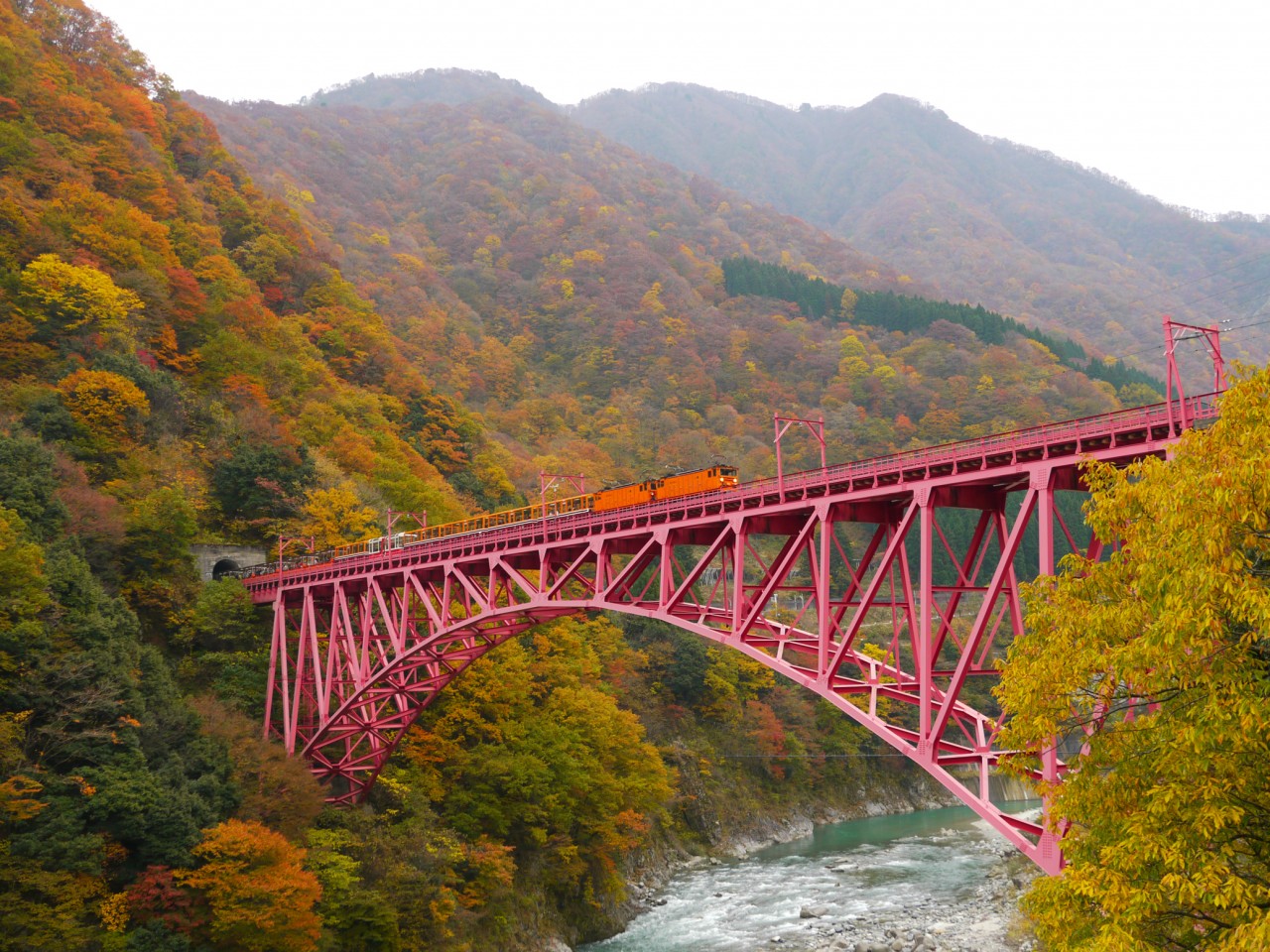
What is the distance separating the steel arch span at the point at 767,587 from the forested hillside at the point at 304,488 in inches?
112

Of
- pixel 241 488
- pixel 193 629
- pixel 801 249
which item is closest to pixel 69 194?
pixel 241 488

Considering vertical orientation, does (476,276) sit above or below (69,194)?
above

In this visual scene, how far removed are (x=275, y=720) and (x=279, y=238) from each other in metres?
39.7

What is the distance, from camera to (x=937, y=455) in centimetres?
1897

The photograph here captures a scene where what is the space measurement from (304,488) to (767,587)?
96.9 ft

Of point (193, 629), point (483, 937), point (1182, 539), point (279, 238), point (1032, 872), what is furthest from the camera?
point (279, 238)

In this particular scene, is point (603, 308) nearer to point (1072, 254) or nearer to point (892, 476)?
point (892, 476)

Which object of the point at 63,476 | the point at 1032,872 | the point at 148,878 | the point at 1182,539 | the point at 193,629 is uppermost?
the point at 63,476

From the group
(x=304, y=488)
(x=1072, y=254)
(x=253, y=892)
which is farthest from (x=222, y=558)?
(x=1072, y=254)

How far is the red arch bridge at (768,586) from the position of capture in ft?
54.0

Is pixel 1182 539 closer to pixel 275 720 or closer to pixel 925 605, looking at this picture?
pixel 925 605

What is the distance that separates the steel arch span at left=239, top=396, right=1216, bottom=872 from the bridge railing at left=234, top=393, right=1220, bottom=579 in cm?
5

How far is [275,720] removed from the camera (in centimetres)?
3669

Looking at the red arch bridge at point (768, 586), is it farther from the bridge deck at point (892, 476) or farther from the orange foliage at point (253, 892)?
the orange foliage at point (253, 892)
